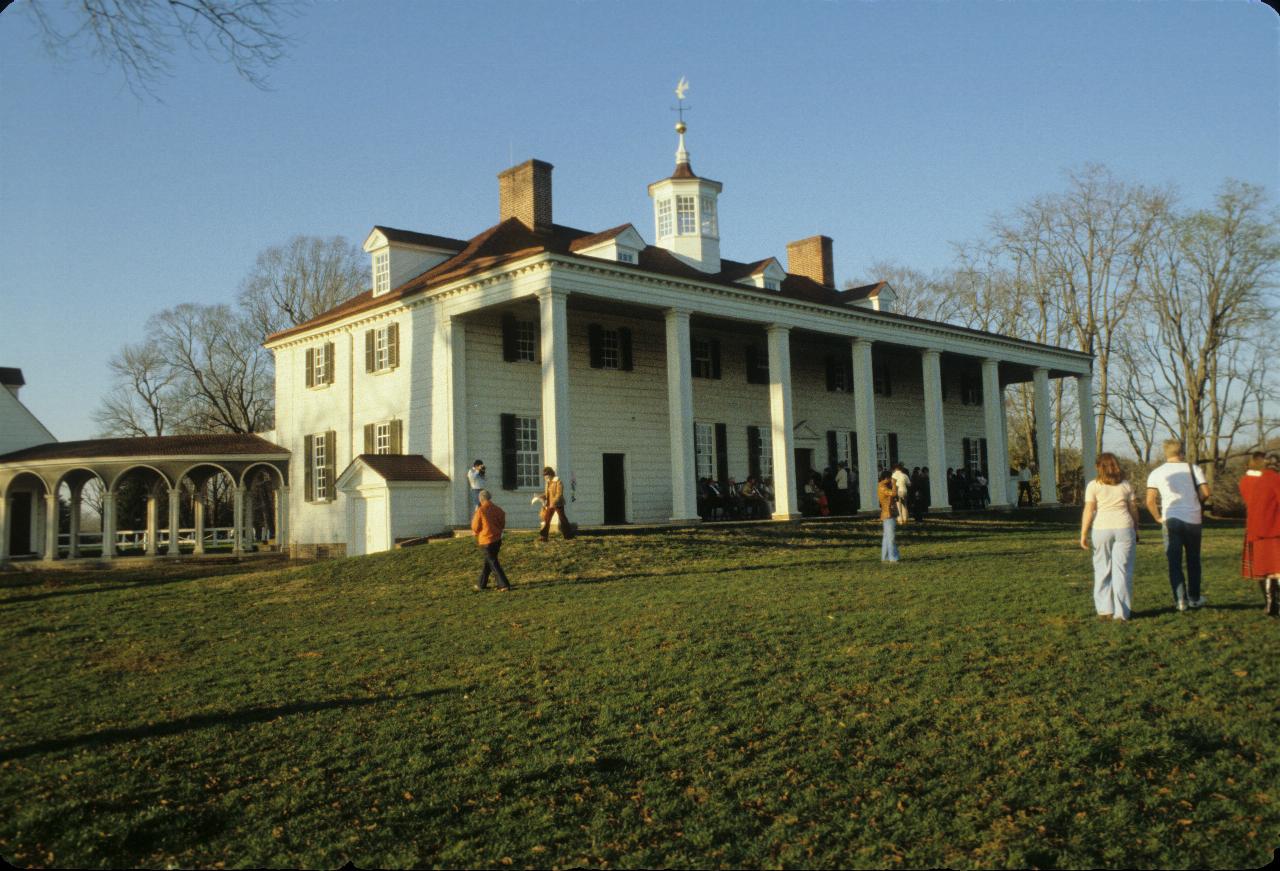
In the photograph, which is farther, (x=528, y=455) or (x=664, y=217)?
(x=664, y=217)

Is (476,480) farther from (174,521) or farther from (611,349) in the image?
(174,521)

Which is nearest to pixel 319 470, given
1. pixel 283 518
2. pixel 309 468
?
pixel 309 468

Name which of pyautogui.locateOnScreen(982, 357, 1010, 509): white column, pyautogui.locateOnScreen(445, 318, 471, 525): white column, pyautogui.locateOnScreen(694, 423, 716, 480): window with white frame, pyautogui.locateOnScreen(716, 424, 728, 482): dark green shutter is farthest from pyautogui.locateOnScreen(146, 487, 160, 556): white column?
pyautogui.locateOnScreen(982, 357, 1010, 509): white column

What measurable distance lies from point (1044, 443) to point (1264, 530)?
27.8 meters

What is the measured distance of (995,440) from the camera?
35.3 metres

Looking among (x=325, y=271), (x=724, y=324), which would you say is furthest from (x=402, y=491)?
(x=325, y=271)

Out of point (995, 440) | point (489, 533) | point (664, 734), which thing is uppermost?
point (995, 440)

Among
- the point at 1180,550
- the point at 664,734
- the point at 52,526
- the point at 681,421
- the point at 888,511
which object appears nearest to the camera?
the point at 664,734

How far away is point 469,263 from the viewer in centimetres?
2697

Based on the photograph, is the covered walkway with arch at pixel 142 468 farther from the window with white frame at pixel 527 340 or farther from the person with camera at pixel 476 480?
the person with camera at pixel 476 480

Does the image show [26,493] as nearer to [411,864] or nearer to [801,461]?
[801,461]

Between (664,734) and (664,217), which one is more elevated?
(664,217)

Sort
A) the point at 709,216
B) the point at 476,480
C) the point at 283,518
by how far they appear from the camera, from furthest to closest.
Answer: the point at 709,216, the point at 283,518, the point at 476,480

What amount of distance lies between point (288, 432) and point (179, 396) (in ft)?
106
